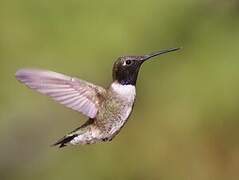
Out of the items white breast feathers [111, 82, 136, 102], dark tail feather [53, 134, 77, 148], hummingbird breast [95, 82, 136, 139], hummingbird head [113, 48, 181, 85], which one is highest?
hummingbird head [113, 48, 181, 85]

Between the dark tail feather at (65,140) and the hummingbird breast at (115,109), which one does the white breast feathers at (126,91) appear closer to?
the hummingbird breast at (115,109)

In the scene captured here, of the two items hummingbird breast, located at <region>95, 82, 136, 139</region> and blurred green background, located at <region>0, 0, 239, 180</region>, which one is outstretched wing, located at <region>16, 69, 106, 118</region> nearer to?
hummingbird breast, located at <region>95, 82, 136, 139</region>

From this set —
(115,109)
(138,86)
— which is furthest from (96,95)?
(138,86)

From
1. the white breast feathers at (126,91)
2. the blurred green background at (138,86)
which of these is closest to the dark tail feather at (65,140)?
the white breast feathers at (126,91)

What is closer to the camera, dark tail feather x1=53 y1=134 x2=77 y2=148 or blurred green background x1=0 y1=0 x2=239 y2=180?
dark tail feather x1=53 y1=134 x2=77 y2=148

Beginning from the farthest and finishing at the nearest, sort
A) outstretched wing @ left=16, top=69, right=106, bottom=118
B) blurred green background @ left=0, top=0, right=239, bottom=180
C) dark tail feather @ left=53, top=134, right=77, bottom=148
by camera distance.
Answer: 1. blurred green background @ left=0, top=0, right=239, bottom=180
2. dark tail feather @ left=53, top=134, right=77, bottom=148
3. outstretched wing @ left=16, top=69, right=106, bottom=118

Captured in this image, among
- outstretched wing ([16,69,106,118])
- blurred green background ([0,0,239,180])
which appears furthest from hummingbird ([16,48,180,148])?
blurred green background ([0,0,239,180])

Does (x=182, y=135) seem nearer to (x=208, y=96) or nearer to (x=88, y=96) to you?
(x=208, y=96)

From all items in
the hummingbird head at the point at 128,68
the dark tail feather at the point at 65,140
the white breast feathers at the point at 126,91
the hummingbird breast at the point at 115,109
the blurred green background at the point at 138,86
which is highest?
the hummingbird head at the point at 128,68
